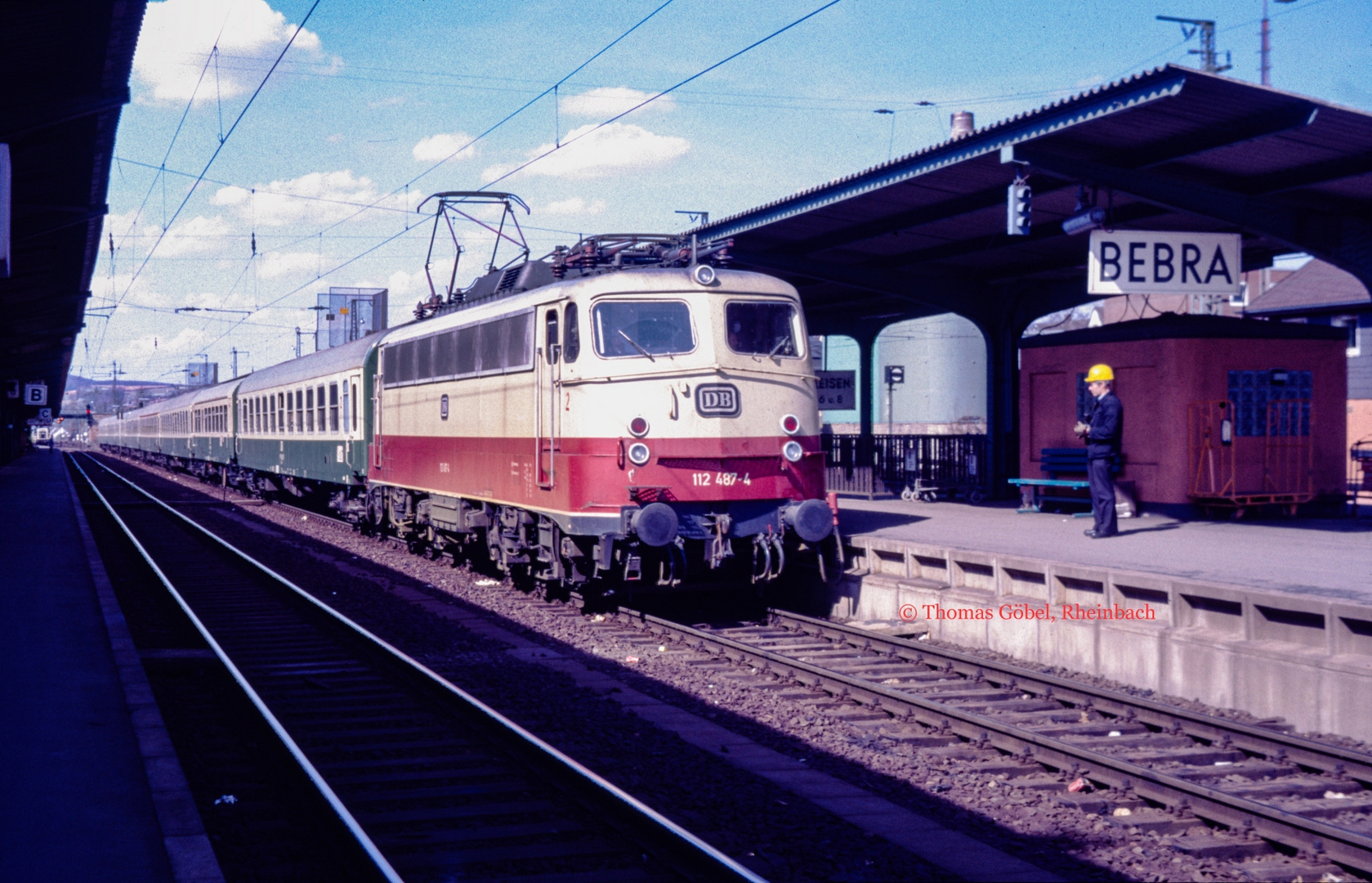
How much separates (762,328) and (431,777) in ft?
21.2

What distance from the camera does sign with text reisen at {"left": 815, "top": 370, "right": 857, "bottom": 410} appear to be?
22703 mm

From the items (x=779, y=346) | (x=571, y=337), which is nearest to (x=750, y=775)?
(x=571, y=337)

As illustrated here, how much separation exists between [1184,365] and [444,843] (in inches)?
462

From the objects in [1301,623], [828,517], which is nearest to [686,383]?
[828,517]

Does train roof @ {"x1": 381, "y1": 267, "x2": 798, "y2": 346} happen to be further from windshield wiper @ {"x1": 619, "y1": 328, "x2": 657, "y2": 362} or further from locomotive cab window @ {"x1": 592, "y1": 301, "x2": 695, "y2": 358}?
windshield wiper @ {"x1": 619, "y1": 328, "x2": 657, "y2": 362}

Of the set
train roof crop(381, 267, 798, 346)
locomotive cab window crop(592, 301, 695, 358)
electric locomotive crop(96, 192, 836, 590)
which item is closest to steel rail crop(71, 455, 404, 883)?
electric locomotive crop(96, 192, 836, 590)

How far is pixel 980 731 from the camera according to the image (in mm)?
7840

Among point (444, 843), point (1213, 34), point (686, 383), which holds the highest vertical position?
point (1213, 34)

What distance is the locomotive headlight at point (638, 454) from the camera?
1135 cm

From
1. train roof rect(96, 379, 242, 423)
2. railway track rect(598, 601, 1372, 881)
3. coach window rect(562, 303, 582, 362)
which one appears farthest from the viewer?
train roof rect(96, 379, 242, 423)

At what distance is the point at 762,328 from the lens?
12.3 m

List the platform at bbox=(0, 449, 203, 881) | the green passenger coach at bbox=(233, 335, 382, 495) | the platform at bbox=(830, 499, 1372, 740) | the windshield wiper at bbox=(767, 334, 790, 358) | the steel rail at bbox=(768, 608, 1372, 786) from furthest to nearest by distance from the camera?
the green passenger coach at bbox=(233, 335, 382, 495), the windshield wiper at bbox=(767, 334, 790, 358), the platform at bbox=(830, 499, 1372, 740), the steel rail at bbox=(768, 608, 1372, 786), the platform at bbox=(0, 449, 203, 881)

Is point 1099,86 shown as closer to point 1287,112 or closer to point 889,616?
point 1287,112

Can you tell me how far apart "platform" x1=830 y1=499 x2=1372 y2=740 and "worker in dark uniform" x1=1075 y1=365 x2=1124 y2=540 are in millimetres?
269
